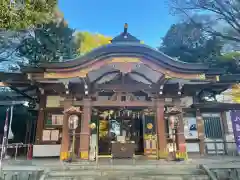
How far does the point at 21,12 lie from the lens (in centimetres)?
588

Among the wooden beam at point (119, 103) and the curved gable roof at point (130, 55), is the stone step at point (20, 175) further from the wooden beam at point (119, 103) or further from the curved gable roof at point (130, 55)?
the curved gable roof at point (130, 55)

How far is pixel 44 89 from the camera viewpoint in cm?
981

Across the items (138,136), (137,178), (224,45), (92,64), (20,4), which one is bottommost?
(137,178)

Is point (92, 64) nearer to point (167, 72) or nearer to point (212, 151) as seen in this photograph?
point (167, 72)

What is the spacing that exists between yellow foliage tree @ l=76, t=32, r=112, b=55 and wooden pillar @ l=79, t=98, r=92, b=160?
1545cm

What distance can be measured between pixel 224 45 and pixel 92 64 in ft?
51.1

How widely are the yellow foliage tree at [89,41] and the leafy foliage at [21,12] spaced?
54.5 feet

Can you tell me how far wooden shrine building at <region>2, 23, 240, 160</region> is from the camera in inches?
321

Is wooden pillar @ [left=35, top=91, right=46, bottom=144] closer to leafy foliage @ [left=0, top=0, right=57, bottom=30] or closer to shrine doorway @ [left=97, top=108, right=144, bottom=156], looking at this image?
shrine doorway @ [left=97, top=108, right=144, bottom=156]

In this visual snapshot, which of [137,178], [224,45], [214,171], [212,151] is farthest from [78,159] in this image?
[224,45]

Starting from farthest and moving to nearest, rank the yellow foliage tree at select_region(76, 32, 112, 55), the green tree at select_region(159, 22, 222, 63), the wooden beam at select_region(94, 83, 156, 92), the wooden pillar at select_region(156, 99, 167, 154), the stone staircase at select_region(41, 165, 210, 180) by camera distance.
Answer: the yellow foliage tree at select_region(76, 32, 112, 55) < the green tree at select_region(159, 22, 222, 63) < the wooden beam at select_region(94, 83, 156, 92) < the wooden pillar at select_region(156, 99, 167, 154) < the stone staircase at select_region(41, 165, 210, 180)

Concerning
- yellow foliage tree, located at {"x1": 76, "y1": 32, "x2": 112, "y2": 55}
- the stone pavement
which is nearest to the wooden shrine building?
the stone pavement

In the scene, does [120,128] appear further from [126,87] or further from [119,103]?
[126,87]

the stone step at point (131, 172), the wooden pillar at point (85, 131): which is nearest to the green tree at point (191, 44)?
the wooden pillar at point (85, 131)
